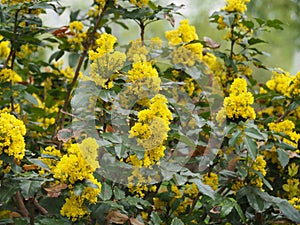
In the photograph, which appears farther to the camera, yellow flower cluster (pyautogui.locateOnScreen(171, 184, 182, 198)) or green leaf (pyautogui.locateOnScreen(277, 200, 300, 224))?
yellow flower cluster (pyautogui.locateOnScreen(171, 184, 182, 198))

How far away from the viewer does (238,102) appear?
1.54 meters

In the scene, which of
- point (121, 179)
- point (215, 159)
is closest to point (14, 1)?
point (121, 179)

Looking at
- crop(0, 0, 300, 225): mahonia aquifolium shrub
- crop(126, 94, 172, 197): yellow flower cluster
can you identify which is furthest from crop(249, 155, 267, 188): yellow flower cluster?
crop(126, 94, 172, 197): yellow flower cluster

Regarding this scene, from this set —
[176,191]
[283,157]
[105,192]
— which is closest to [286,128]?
[283,157]

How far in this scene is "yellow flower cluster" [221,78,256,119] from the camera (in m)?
1.54

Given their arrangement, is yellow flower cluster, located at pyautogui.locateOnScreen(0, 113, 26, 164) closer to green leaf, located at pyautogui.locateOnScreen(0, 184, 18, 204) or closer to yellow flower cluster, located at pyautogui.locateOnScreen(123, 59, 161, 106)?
green leaf, located at pyautogui.locateOnScreen(0, 184, 18, 204)

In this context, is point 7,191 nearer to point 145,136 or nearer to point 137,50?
point 145,136

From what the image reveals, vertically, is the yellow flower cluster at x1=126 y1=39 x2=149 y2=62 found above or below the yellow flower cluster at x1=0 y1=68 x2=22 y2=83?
above

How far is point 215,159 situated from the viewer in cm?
171

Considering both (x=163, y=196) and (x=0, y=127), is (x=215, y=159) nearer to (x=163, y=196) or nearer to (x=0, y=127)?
(x=163, y=196)

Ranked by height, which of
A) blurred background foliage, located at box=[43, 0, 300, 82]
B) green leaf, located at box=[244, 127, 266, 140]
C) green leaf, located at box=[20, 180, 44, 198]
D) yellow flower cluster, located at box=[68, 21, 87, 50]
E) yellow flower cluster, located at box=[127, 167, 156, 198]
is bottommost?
blurred background foliage, located at box=[43, 0, 300, 82]

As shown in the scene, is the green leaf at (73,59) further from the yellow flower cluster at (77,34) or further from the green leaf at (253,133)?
the green leaf at (253,133)

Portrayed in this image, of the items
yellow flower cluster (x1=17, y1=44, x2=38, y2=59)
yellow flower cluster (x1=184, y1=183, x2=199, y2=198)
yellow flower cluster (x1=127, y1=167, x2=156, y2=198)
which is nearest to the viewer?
yellow flower cluster (x1=127, y1=167, x2=156, y2=198)

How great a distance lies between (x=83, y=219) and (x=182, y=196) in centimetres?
52
